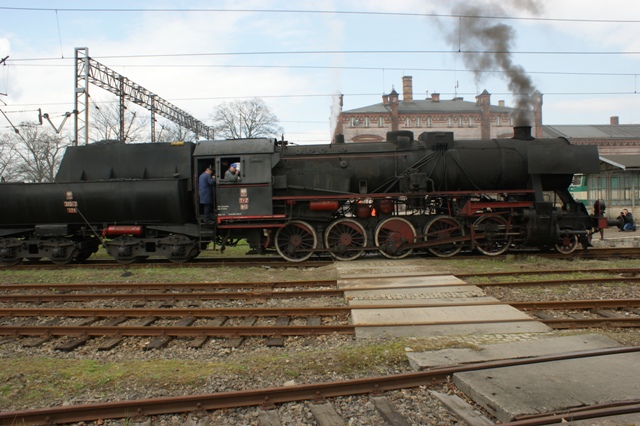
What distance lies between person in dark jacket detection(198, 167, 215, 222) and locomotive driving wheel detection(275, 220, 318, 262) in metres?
1.97

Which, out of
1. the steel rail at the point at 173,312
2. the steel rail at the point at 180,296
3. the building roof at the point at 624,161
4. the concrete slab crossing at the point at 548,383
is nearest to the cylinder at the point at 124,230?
the steel rail at the point at 180,296

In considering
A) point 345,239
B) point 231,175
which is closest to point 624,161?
point 345,239

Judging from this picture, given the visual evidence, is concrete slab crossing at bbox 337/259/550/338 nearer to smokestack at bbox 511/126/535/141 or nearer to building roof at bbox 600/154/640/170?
smokestack at bbox 511/126/535/141

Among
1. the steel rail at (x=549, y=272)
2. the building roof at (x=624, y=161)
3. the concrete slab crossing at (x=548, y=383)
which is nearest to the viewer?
the concrete slab crossing at (x=548, y=383)

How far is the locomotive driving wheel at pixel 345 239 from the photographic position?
12125mm

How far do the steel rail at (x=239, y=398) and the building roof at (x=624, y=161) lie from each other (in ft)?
77.8

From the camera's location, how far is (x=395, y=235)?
12.1 m

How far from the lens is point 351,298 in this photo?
7848mm

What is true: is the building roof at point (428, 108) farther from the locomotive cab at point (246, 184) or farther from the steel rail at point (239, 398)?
the steel rail at point (239, 398)

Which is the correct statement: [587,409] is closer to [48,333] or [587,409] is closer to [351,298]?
[351,298]

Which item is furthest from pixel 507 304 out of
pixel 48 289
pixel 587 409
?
pixel 48 289

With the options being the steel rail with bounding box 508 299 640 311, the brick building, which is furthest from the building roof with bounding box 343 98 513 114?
the steel rail with bounding box 508 299 640 311

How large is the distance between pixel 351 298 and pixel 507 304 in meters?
2.55

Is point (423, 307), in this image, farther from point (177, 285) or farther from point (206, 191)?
point (206, 191)
